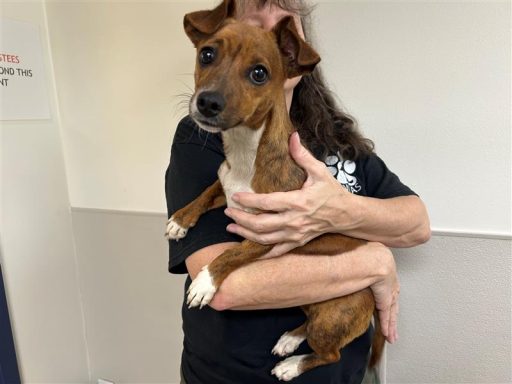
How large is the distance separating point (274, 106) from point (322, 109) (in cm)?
42

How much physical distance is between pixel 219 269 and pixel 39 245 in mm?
1577

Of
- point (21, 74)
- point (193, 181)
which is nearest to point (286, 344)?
point (193, 181)

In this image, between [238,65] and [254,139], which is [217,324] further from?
Answer: [238,65]

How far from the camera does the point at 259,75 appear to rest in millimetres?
1011

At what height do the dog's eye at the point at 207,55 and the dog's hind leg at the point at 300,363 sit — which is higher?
the dog's eye at the point at 207,55

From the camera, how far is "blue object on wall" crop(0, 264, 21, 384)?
1954 millimetres

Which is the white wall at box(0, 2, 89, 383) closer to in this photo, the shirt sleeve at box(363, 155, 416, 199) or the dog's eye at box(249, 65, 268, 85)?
the dog's eye at box(249, 65, 268, 85)

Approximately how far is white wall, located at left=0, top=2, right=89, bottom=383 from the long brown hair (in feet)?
4.59

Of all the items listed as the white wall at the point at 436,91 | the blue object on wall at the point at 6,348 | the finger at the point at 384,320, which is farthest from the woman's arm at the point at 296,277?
the blue object on wall at the point at 6,348

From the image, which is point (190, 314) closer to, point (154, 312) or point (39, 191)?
point (154, 312)

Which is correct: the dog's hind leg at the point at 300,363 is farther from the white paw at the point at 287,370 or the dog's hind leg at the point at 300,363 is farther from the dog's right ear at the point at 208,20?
the dog's right ear at the point at 208,20

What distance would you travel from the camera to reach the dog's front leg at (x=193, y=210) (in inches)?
44.1

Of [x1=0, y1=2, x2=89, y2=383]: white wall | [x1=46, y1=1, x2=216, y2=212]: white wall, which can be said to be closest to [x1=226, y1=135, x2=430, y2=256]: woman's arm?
[x1=46, y1=1, x2=216, y2=212]: white wall

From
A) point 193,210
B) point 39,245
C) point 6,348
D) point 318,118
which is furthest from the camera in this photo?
point 39,245
